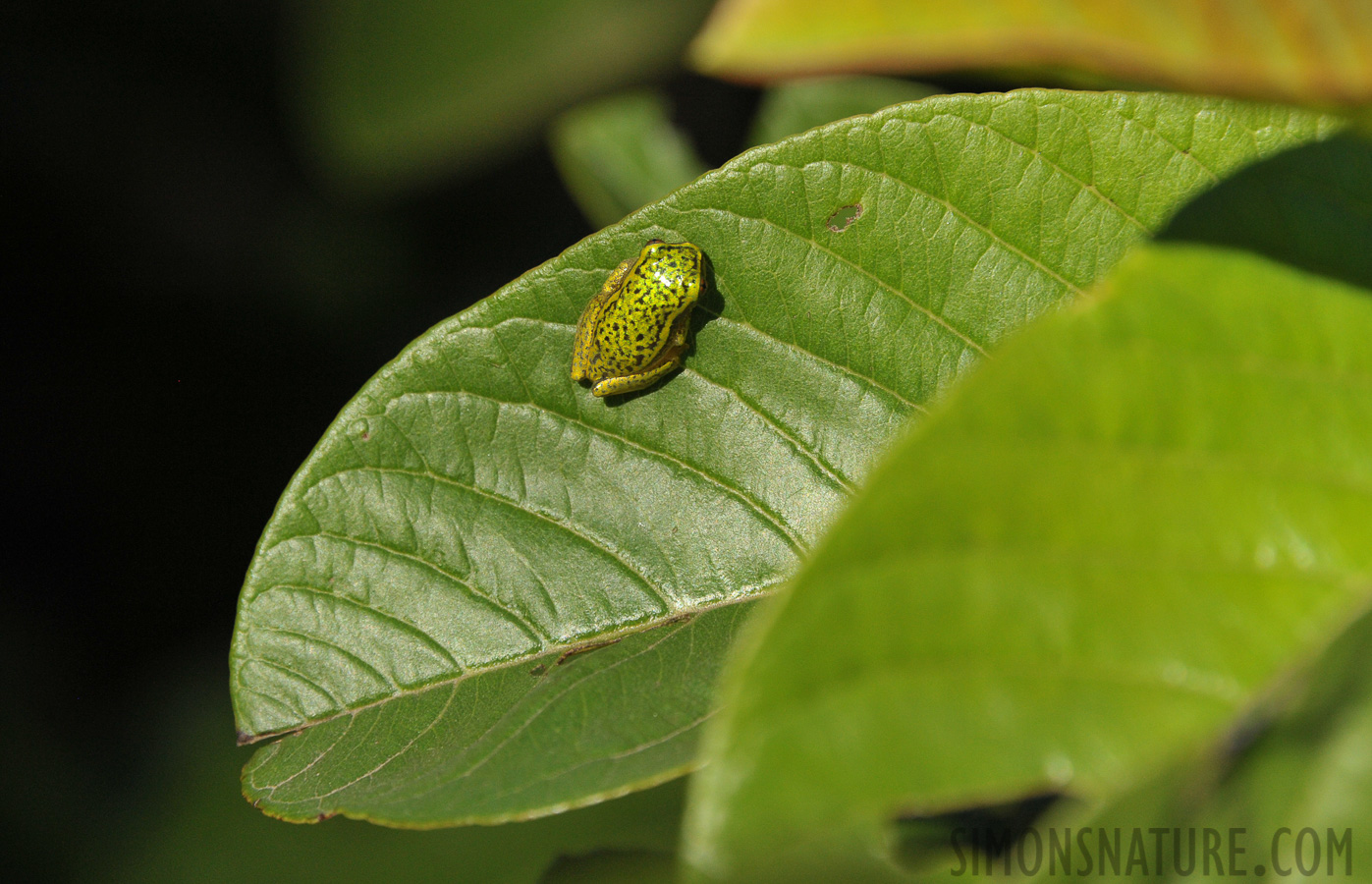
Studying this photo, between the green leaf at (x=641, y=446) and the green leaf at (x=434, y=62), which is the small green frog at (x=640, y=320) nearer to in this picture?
the green leaf at (x=641, y=446)

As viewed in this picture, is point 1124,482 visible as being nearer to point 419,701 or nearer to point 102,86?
point 419,701

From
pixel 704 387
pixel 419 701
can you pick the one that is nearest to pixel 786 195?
pixel 704 387

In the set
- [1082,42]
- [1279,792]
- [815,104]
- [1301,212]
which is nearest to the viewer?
[1082,42]

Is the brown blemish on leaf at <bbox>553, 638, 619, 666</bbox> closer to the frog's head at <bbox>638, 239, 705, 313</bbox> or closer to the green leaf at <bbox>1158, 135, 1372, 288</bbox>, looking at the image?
the frog's head at <bbox>638, 239, 705, 313</bbox>

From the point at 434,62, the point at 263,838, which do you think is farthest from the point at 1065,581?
the point at 263,838

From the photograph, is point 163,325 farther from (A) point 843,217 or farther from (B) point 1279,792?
(B) point 1279,792

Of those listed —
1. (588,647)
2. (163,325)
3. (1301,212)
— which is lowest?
(588,647)

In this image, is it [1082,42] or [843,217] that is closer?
[1082,42]
